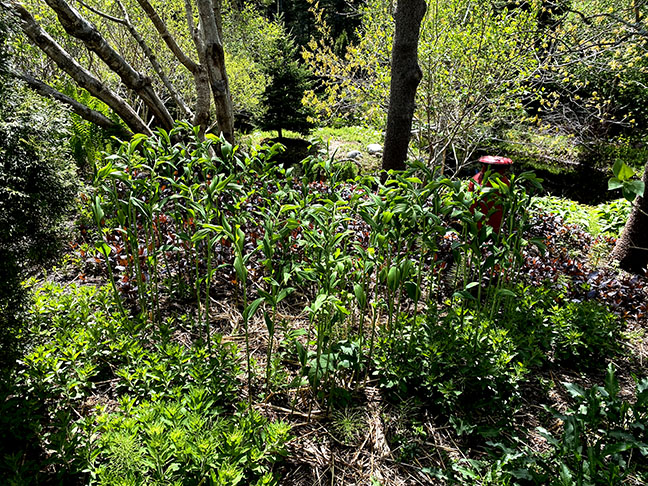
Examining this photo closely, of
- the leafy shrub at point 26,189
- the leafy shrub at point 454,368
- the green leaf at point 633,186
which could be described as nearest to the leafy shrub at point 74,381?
the leafy shrub at point 26,189

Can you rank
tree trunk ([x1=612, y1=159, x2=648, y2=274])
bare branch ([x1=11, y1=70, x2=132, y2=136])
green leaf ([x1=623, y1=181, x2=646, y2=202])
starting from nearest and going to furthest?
1. green leaf ([x1=623, y1=181, x2=646, y2=202])
2. tree trunk ([x1=612, y1=159, x2=648, y2=274])
3. bare branch ([x1=11, y1=70, x2=132, y2=136])

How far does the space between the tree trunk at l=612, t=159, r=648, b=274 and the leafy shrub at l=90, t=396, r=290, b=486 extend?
12.9 feet

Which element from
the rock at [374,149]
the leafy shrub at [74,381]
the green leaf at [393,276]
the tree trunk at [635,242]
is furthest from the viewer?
the rock at [374,149]

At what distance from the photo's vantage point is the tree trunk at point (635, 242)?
3.60 m

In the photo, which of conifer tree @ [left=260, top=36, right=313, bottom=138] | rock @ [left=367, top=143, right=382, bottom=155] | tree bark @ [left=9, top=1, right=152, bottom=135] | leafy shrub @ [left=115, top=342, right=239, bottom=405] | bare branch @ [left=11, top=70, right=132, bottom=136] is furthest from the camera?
conifer tree @ [left=260, top=36, right=313, bottom=138]

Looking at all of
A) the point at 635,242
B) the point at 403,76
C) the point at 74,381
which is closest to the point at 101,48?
the point at 403,76

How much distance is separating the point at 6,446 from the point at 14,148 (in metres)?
1.21

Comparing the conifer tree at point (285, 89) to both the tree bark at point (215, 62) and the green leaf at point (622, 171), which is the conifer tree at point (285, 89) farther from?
the green leaf at point (622, 171)

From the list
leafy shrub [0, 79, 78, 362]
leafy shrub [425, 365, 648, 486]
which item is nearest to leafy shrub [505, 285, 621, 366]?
leafy shrub [425, 365, 648, 486]

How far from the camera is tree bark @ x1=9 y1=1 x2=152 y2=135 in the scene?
12.5 ft

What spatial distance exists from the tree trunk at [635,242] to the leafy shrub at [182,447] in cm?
393

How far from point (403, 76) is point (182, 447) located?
10.4 ft

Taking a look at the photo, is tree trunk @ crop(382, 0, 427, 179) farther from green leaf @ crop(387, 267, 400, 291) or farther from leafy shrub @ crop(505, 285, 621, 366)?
green leaf @ crop(387, 267, 400, 291)

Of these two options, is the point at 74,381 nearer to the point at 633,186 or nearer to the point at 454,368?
the point at 454,368
